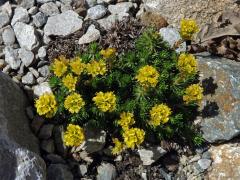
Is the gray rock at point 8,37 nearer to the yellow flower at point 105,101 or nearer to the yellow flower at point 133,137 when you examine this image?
the yellow flower at point 105,101

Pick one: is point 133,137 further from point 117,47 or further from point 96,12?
point 96,12

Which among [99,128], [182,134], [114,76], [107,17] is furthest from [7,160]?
[107,17]

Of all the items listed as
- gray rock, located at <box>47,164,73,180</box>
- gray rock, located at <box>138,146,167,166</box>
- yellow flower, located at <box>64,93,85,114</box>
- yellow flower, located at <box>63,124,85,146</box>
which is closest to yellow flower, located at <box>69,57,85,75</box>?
yellow flower, located at <box>64,93,85,114</box>

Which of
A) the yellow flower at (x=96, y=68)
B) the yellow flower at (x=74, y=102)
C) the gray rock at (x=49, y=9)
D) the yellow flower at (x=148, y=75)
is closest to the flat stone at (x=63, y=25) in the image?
the gray rock at (x=49, y=9)

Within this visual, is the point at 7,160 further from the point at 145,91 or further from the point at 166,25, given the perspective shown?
the point at 166,25

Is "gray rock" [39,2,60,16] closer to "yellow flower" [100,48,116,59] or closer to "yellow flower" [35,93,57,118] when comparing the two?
"yellow flower" [100,48,116,59]

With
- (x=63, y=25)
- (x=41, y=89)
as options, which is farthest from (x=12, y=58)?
(x=63, y=25)
